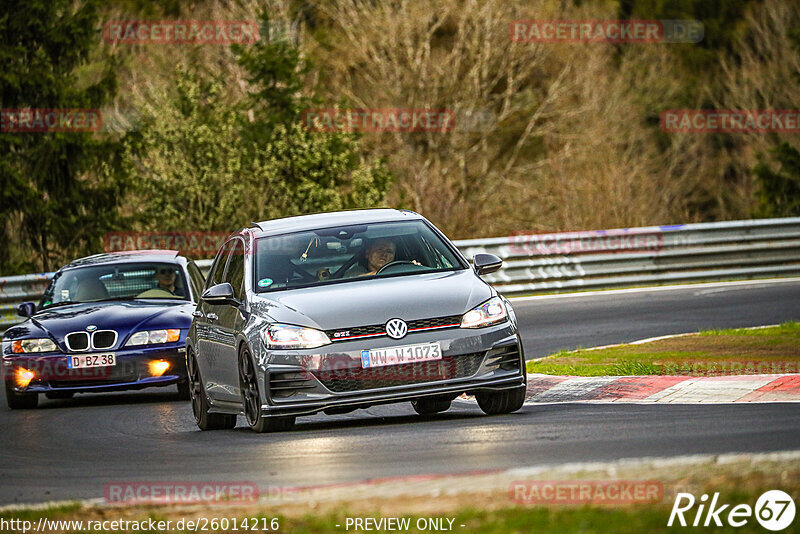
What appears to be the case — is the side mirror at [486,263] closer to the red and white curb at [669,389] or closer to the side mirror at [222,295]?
the red and white curb at [669,389]

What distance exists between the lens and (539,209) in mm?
46562

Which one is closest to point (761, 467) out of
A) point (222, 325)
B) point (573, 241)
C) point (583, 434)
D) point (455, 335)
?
point (583, 434)

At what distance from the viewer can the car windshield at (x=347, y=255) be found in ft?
36.2

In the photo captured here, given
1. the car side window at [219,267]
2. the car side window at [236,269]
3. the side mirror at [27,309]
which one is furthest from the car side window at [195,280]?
the car side window at [236,269]

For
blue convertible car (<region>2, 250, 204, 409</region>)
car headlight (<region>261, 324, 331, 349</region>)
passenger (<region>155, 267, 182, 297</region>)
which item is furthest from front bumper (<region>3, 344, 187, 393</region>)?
car headlight (<region>261, 324, 331, 349</region>)

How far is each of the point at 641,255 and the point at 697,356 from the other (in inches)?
443

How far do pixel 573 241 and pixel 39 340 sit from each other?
12.3m

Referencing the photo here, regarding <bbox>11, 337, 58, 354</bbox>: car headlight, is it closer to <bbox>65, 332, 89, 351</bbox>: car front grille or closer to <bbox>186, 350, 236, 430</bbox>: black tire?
<bbox>65, 332, 89, 351</bbox>: car front grille

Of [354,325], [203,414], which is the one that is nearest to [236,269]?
[203,414]

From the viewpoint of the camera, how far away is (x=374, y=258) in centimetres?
1117

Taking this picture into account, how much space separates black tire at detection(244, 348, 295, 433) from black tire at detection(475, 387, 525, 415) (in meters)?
1.44

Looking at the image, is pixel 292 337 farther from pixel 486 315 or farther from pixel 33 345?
pixel 33 345

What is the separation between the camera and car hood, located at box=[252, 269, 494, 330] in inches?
398

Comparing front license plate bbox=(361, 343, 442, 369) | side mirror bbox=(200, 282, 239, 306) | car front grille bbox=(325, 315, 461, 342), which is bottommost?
front license plate bbox=(361, 343, 442, 369)
